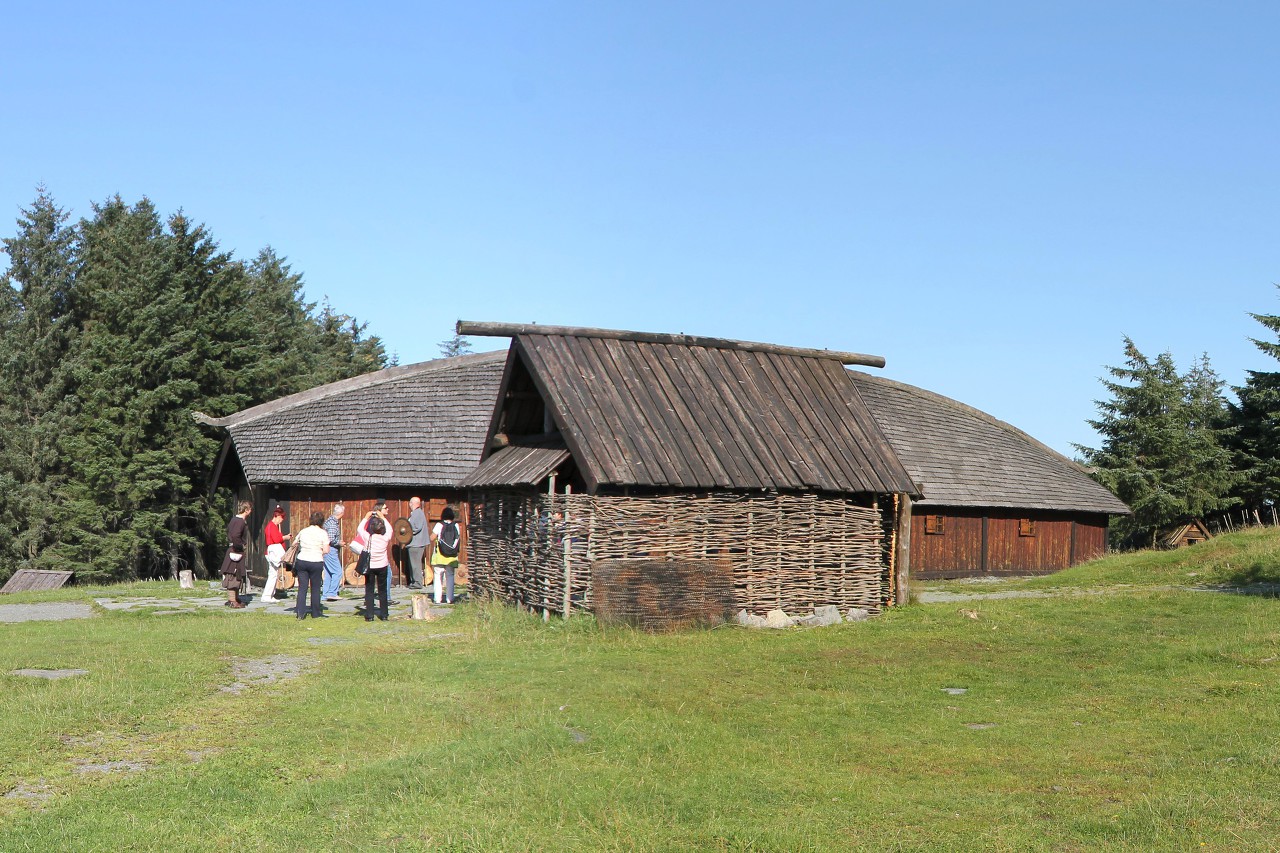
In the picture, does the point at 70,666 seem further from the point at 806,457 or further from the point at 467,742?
the point at 806,457

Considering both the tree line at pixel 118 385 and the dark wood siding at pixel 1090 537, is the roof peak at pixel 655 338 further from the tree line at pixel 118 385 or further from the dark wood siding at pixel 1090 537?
the tree line at pixel 118 385

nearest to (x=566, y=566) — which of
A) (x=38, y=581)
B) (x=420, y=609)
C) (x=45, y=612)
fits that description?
(x=420, y=609)

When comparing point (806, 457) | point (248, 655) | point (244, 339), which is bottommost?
point (248, 655)

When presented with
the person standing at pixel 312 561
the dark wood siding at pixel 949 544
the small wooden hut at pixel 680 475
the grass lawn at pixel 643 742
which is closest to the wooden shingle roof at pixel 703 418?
the small wooden hut at pixel 680 475

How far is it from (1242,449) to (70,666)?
45544mm

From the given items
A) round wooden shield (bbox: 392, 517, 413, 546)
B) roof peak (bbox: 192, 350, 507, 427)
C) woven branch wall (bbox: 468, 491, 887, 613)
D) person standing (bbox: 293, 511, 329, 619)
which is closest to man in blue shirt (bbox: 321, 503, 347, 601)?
round wooden shield (bbox: 392, 517, 413, 546)

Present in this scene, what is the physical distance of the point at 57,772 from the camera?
26.1 feet

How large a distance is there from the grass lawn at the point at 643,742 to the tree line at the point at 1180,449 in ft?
105

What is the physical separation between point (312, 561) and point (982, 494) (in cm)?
1999

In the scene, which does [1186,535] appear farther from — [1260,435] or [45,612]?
[45,612]

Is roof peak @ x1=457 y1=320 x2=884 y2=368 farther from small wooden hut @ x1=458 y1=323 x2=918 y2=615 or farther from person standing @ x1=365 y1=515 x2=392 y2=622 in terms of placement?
person standing @ x1=365 y1=515 x2=392 y2=622

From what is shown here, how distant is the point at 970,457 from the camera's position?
3400cm

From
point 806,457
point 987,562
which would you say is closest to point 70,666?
point 806,457

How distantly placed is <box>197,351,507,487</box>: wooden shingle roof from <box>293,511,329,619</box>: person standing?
868 centimetres
